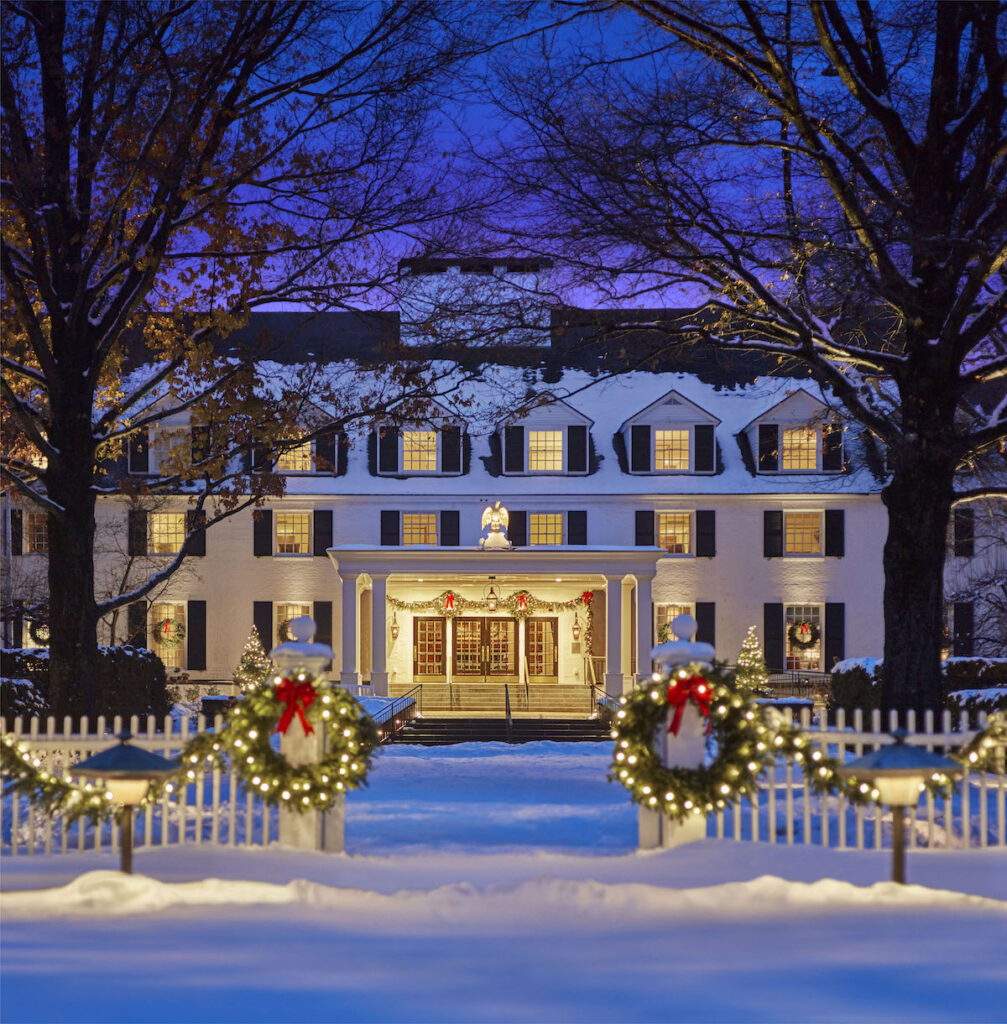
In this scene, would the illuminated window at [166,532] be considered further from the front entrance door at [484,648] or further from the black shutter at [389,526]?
the front entrance door at [484,648]

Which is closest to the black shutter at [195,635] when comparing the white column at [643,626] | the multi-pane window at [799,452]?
the white column at [643,626]

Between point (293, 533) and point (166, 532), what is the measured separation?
4010 mm

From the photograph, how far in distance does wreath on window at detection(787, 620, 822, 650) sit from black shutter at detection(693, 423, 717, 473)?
5463 mm

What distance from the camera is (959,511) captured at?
36.0 metres

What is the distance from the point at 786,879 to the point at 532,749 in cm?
1053

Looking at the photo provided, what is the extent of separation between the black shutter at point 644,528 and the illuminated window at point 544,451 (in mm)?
2951

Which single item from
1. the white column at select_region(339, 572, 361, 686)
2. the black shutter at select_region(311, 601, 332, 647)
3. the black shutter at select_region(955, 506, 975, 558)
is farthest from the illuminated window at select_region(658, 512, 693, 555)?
the white column at select_region(339, 572, 361, 686)

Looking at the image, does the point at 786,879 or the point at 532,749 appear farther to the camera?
the point at 532,749

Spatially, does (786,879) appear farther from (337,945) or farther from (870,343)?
(870,343)

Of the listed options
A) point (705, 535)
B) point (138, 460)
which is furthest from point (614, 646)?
point (138, 460)

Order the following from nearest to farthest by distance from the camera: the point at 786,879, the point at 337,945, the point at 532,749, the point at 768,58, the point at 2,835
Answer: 1. the point at 337,945
2. the point at 786,879
3. the point at 2,835
4. the point at 768,58
5. the point at 532,749

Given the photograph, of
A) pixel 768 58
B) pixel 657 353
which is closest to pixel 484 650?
pixel 657 353

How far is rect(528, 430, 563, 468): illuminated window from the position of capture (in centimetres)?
3697

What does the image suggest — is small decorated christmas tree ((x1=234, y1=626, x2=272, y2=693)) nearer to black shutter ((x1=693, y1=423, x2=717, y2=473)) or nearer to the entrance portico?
the entrance portico
